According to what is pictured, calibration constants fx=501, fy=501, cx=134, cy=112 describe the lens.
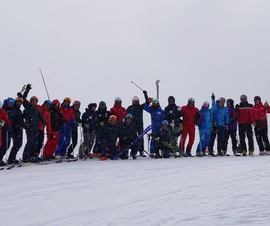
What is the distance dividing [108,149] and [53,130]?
1679 mm

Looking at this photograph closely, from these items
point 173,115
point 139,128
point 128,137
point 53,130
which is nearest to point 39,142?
point 53,130

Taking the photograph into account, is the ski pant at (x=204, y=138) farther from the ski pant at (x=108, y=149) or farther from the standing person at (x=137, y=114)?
the ski pant at (x=108, y=149)

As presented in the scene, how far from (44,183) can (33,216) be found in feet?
9.27

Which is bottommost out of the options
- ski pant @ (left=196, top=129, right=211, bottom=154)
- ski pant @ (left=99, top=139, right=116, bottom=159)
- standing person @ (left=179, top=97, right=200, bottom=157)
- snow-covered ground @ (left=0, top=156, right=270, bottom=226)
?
snow-covered ground @ (left=0, top=156, right=270, bottom=226)

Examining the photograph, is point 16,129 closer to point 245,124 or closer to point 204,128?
point 204,128

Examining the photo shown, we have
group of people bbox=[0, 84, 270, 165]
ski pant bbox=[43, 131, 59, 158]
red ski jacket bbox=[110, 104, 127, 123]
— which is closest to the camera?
ski pant bbox=[43, 131, 59, 158]

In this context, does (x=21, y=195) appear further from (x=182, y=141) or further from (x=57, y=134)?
(x=182, y=141)

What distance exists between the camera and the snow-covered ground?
5.18 meters

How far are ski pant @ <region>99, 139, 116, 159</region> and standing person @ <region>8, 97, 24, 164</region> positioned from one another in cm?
245

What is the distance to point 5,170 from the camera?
437 inches

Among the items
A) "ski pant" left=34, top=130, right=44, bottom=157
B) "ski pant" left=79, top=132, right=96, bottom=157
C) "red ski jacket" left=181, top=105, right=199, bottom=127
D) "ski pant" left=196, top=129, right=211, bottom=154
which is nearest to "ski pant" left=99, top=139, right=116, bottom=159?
"ski pant" left=79, top=132, right=96, bottom=157

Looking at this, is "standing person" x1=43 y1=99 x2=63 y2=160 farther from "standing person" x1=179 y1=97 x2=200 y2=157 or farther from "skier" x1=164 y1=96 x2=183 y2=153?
"standing person" x1=179 y1=97 x2=200 y2=157

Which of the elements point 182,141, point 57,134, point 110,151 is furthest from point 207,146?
point 57,134

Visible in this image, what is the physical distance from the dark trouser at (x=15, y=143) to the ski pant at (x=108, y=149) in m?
2.45
